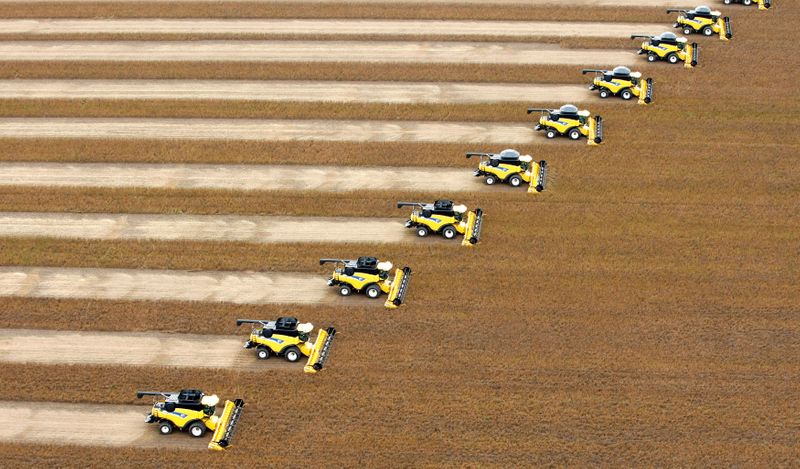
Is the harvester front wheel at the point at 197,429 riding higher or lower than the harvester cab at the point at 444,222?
lower

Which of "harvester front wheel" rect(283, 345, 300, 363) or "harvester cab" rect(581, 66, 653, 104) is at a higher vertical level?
"harvester cab" rect(581, 66, 653, 104)

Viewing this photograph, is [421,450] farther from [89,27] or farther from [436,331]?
[89,27]

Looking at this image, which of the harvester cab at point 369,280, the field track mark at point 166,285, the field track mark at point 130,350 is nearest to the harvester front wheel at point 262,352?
the field track mark at point 130,350

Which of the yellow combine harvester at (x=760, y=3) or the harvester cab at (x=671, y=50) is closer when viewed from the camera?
the harvester cab at (x=671, y=50)

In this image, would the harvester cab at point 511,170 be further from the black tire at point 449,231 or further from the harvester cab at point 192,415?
the harvester cab at point 192,415

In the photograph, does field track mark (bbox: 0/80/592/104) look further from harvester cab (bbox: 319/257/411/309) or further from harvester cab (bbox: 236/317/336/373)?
harvester cab (bbox: 236/317/336/373)

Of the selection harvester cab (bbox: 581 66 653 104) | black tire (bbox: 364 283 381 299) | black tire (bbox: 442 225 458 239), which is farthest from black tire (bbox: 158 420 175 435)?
harvester cab (bbox: 581 66 653 104)

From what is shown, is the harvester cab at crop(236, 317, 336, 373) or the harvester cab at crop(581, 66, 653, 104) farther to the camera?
the harvester cab at crop(581, 66, 653, 104)
